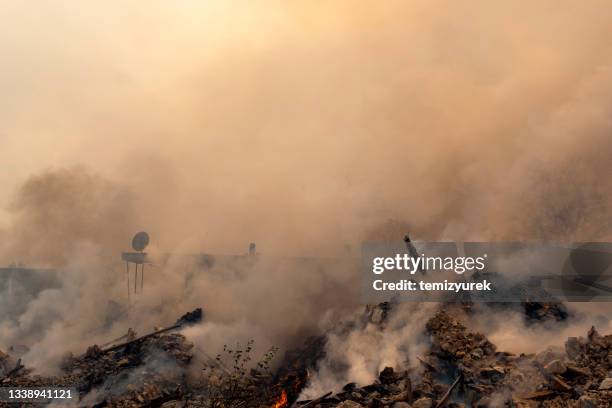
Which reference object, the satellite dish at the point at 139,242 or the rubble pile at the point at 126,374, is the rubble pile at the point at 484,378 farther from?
the satellite dish at the point at 139,242

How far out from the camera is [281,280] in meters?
29.4

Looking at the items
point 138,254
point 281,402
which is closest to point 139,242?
point 138,254

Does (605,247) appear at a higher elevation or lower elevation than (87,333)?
higher

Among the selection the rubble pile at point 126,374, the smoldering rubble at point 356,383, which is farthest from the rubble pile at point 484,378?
the rubble pile at point 126,374

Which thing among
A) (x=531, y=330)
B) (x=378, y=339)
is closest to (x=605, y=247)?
(x=531, y=330)

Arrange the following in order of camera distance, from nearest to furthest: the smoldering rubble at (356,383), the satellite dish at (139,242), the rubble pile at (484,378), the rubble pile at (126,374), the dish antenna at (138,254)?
the rubble pile at (484,378), the smoldering rubble at (356,383), the rubble pile at (126,374), the dish antenna at (138,254), the satellite dish at (139,242)

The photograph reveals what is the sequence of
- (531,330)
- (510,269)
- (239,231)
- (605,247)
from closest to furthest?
(531,330) → (510,269) → (605,247) → (239,231)

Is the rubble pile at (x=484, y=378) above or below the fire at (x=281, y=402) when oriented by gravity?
above

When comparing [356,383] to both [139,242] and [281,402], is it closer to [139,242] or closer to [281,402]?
[281,402]

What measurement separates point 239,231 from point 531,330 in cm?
2575

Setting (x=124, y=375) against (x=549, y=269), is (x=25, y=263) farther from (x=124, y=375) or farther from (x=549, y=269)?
(x=549, y=269)

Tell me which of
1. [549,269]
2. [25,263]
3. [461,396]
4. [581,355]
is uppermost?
[25,263]

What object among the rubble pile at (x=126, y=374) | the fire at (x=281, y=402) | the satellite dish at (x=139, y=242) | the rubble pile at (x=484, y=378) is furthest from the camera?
the satellite dish at (x=139, y=242)

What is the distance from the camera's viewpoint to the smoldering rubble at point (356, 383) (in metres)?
14.6
